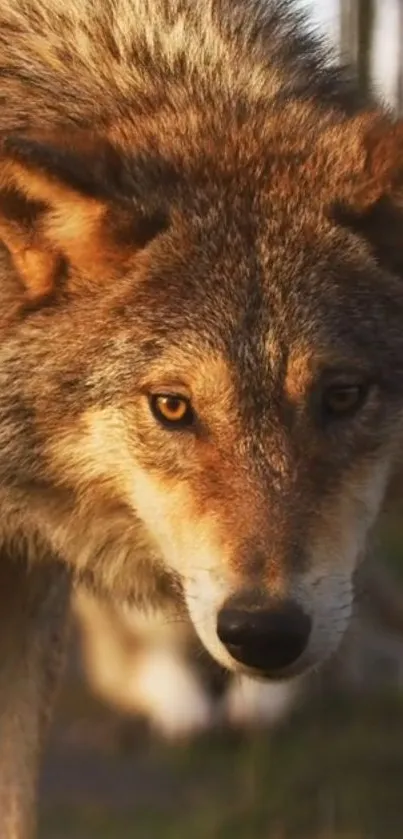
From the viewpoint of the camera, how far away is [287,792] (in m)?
7.11

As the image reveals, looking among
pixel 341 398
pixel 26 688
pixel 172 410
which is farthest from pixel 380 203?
A: pixel 26 688

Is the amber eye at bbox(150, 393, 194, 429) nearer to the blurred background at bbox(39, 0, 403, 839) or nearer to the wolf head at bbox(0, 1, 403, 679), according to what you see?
the wolf head at bbox(0, 1, 403, 679)

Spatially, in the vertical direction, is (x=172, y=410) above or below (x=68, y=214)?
below

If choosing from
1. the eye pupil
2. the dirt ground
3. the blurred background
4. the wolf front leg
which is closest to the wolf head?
the eye pupil

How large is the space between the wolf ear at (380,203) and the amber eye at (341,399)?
367 millimetres

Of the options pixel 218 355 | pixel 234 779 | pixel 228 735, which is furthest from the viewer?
pixel 228 735

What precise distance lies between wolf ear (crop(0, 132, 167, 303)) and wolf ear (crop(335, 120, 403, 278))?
0.45 meters

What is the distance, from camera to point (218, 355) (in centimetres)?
373

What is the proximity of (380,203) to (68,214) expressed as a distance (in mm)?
726

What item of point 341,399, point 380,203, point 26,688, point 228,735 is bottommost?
point 228,735

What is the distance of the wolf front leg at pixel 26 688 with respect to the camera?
16.2ft

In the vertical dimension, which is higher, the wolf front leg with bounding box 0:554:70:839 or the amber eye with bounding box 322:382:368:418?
the amber eye with bounding box 322:382:368:418

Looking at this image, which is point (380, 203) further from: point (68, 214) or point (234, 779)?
point (234, 779)

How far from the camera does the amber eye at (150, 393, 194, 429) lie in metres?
→ 3.75
